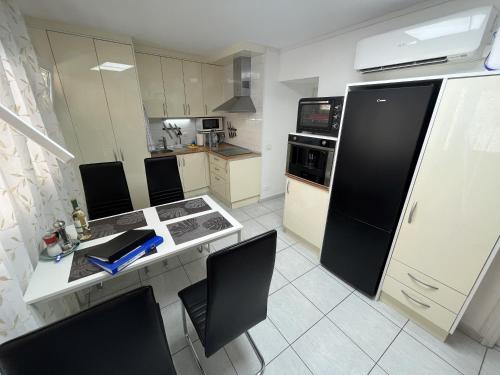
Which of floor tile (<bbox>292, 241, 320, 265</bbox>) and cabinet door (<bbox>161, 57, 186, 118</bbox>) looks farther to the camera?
cabinet door (<bbox>161, 57, 186, 118</bbox>)

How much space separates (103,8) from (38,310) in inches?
96.5

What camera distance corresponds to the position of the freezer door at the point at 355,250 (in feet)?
5.44

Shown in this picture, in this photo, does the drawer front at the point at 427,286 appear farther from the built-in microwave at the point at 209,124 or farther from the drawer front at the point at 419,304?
the built-in microwave at the point at 209,124

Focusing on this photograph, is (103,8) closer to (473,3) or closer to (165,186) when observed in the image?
(165,186)

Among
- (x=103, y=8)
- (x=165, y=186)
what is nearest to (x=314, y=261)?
(x=165, y=186)

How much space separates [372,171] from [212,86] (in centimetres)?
321

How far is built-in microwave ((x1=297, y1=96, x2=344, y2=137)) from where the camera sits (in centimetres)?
190

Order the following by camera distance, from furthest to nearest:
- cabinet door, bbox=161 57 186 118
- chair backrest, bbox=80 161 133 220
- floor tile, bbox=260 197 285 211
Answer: floor tile, bbox=260 197 285 211, cabinet door, bbox=161 57 186 118, chair backrest, bbox=80 161 133 220

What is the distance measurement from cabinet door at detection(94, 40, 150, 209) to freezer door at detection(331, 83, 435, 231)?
8.75ft

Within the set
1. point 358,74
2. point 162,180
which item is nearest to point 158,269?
point 162,180

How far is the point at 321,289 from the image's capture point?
1913 mm

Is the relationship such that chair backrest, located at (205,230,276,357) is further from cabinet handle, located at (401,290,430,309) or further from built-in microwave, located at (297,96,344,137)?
built-in microwave, located at (297,96,344,137)

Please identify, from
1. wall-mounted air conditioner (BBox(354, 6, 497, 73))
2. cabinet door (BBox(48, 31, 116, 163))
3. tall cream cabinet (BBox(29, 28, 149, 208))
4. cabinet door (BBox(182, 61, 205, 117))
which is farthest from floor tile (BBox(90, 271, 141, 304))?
wall-mounted air conditioner (BBox(354, 6, 497, 73))

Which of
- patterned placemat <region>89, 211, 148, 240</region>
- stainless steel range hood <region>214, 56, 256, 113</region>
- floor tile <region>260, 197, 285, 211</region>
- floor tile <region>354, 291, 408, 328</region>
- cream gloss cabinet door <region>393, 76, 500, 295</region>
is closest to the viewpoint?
cream gloss cabinet door <region>393, 76, 500, 295</region>
